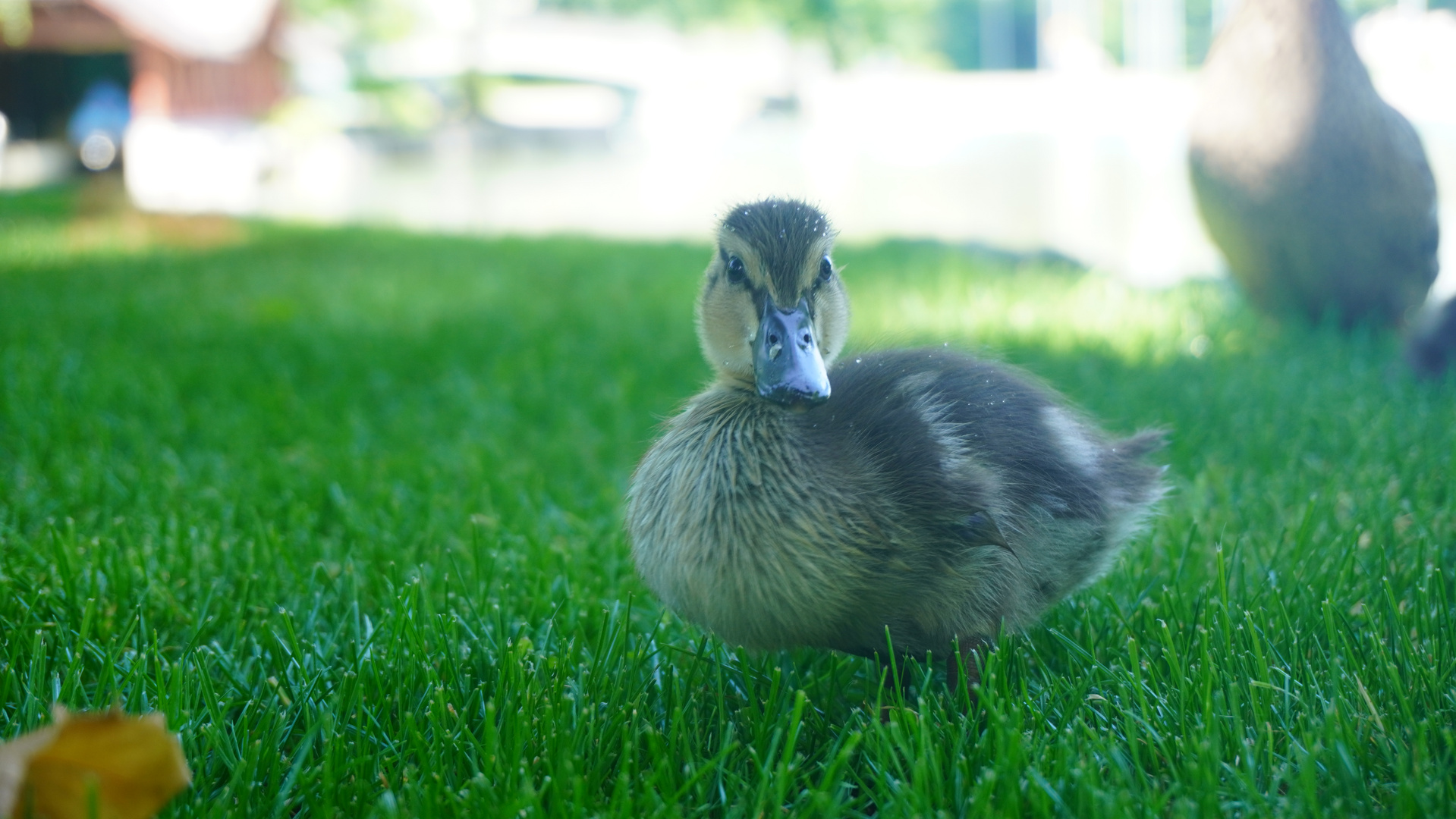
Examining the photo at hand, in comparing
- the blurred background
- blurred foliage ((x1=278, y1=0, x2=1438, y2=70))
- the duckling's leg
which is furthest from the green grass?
blurred foliage ((x1=278, y1=0, x2=1438, y2=70))

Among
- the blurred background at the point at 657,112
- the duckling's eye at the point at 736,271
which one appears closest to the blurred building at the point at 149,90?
the blurred background at the point at 657,112

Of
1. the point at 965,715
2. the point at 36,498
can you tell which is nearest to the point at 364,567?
the point at 36,498

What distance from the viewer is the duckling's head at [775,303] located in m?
1.96

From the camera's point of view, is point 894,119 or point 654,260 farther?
point 894,119

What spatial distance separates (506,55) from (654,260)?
22.3 m

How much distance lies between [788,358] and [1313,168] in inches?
140

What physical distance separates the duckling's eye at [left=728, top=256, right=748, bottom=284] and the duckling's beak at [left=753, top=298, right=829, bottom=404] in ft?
0.41

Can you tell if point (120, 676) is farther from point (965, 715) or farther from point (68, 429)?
point (68, 429)

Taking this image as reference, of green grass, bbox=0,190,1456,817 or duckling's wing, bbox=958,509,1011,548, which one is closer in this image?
green grass, bbox=0,190,1456,817

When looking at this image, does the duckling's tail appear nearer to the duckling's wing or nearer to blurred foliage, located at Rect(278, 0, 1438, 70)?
the duckling's wing

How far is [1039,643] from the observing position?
2230 mm

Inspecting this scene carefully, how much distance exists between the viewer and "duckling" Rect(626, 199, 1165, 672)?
6.18ft

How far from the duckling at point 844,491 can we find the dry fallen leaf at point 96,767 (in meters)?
0.87

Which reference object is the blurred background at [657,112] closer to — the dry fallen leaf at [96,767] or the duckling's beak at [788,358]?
the duckling's beak at [788,358]
